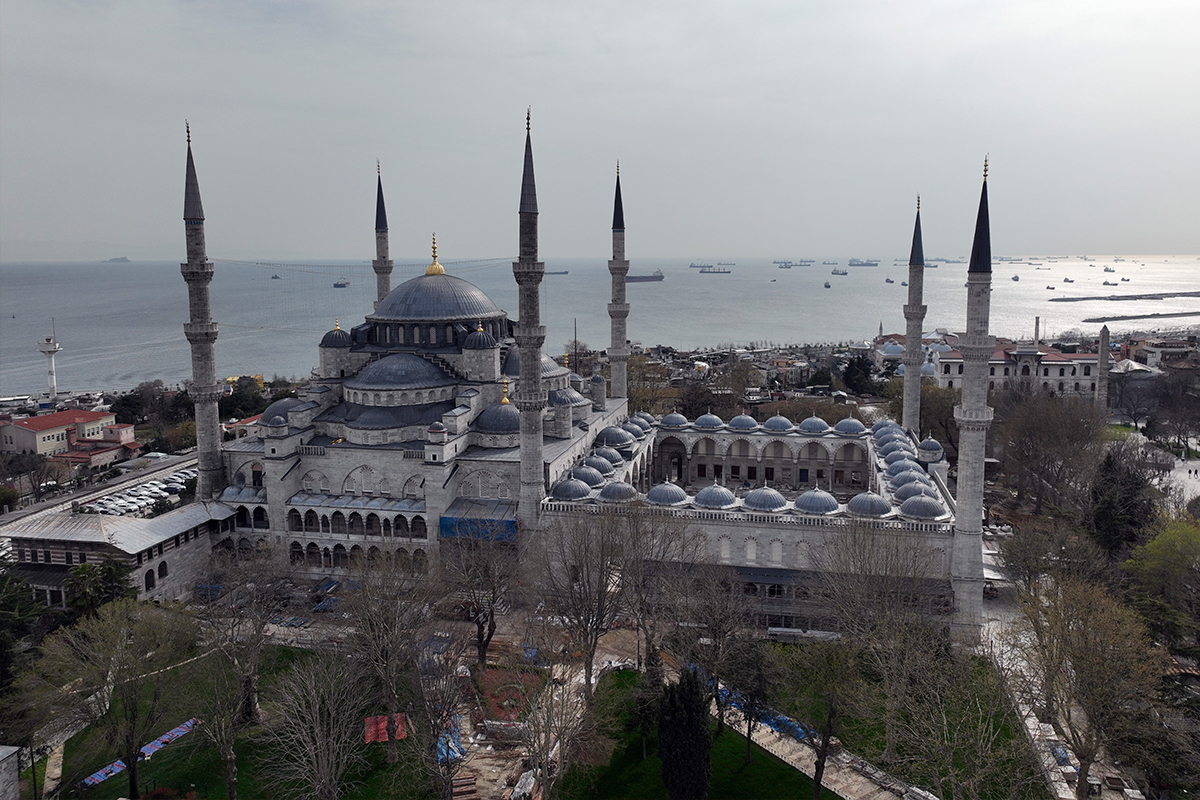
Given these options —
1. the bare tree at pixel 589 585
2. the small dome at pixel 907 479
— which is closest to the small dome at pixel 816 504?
the small dome at pixel 907 479

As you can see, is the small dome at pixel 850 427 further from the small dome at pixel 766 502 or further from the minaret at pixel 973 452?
the minaret at pixel 973 452

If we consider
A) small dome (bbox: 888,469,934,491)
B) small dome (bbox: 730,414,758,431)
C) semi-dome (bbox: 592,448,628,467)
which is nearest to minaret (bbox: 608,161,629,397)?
small dome (bbox: 730,414,758,431)

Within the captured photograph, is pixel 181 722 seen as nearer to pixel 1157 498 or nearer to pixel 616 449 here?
pixel 616 449

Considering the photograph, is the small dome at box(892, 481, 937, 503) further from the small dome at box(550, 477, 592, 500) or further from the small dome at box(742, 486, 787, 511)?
the small dome at box(550, 477, 592, 500)

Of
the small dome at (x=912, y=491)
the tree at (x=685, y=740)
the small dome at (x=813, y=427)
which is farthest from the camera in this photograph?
the small dome at (x=813, y=427)

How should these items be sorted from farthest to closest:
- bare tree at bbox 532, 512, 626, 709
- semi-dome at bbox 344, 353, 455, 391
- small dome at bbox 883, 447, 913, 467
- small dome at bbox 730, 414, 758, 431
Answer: small dome at bbox 730, 414, 758, 431, small dome at bbox 883, 447, 913, 467, semi-dome at bbox 344, 353, 455, 391, bare tree at bbox 532, 512, 626, 709

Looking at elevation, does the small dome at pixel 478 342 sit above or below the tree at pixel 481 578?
above

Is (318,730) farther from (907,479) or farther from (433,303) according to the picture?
(433,303)

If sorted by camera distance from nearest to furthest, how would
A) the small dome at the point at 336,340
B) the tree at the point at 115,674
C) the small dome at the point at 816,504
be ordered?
the tree at the point at 115,674, the small dome at the point at 816,504, the small dome at the point at 336,340
